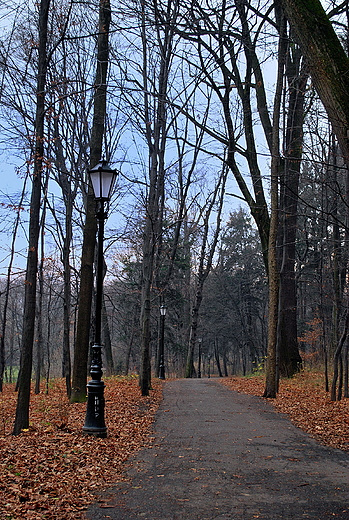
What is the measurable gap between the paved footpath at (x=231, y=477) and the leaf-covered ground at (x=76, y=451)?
0.27 metres

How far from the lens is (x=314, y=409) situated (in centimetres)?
1129

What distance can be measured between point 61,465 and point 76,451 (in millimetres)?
761

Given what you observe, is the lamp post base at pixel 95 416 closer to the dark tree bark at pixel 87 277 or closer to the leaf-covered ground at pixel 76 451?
the leaf-covered ground at pixel 76 451

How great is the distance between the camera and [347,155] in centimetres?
541

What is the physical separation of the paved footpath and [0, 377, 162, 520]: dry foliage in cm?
25

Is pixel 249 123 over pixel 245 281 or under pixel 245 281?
over

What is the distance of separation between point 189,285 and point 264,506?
115 ft

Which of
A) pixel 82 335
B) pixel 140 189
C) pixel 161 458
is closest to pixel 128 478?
pixel 161 458

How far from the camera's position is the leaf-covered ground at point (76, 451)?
4.43 m

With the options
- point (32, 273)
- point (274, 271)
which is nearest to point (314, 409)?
point (274, 271)

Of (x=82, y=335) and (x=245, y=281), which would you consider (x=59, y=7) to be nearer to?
(x=82, y=335)

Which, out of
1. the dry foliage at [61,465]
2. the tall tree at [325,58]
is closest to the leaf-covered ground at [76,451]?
the dry foliage at [61,465]

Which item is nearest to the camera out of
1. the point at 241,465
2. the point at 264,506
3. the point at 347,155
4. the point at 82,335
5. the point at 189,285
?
the point at 264,506

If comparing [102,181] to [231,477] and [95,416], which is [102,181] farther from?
[231,477]
